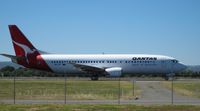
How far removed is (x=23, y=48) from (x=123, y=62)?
13403 mm

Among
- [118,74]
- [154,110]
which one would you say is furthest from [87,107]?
[118,74]

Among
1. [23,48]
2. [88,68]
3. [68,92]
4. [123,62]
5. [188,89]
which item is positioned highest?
[23,48]

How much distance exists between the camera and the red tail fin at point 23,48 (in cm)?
5641

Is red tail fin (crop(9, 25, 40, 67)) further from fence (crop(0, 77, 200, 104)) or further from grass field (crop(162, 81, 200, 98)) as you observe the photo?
grass field (crop(162, 81, 200, 98))

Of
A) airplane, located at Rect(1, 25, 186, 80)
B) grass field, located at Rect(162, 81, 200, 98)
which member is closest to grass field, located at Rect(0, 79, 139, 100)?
grass field, located at Rect(162, 81, 200, 98)

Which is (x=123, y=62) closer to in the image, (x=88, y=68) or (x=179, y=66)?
(x=88, y=68)

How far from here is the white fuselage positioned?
5584cm

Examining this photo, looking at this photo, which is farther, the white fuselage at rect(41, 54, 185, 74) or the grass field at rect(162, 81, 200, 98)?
the white fuselage at rect(41, 54, 185, 74)

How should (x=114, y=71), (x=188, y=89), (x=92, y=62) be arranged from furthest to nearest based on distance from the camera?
(x=92, y=62), (x=114, y=71), (x=188, y=89)

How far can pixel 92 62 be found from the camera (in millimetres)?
56562

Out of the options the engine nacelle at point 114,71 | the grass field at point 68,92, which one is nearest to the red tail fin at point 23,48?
the engine nacelle at point 114,71

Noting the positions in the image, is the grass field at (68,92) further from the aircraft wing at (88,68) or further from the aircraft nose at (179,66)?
the aircraft nose at (179,66)

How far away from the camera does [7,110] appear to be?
63.0 feet

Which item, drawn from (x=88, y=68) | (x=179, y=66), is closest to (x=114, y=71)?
(x=88, y=68)
